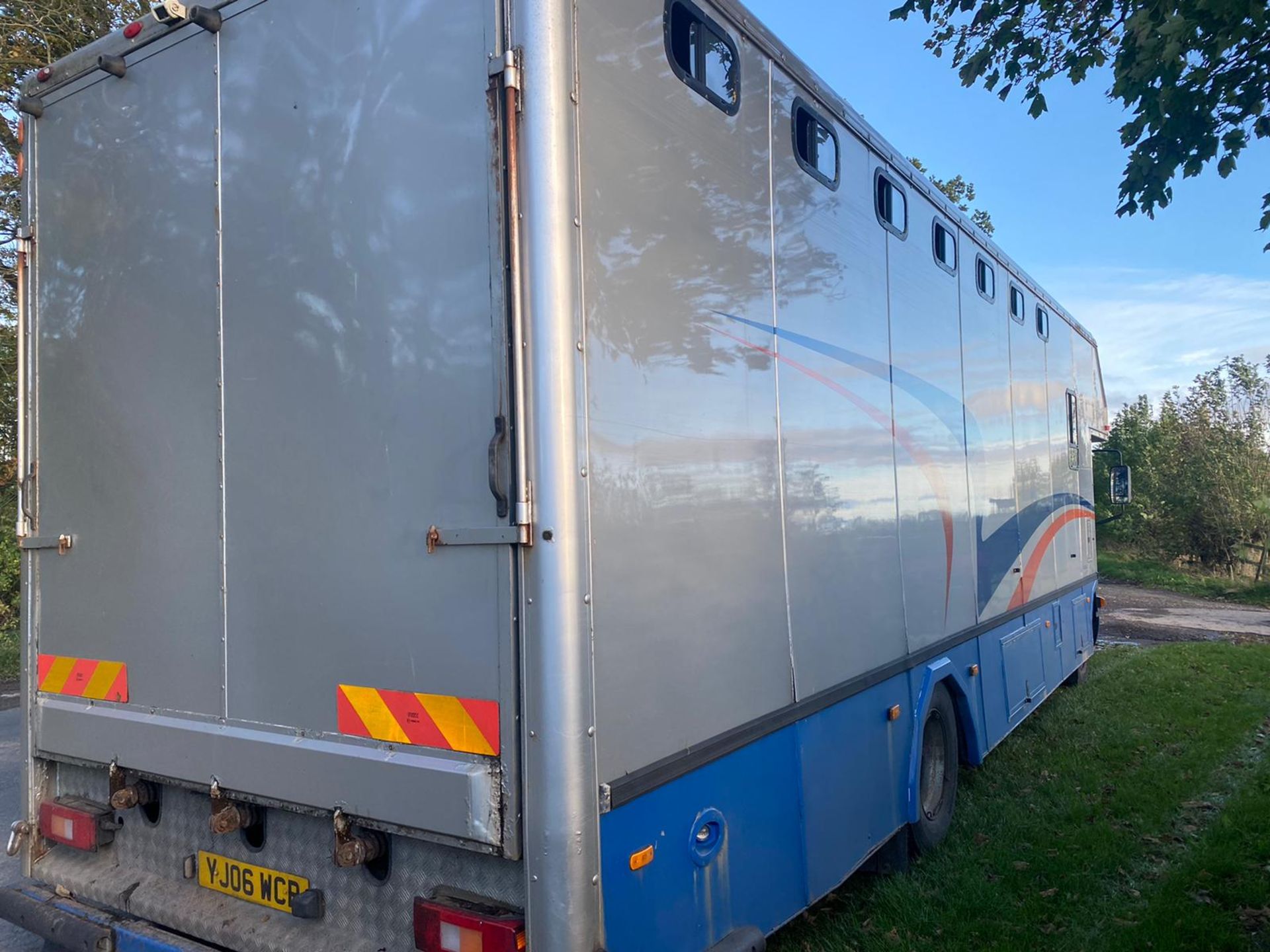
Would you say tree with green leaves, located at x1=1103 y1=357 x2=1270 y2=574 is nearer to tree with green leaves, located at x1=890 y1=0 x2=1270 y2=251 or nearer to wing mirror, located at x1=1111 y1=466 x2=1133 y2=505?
wing mirror, located at x1=1111 y1=466 x2=1133 y2=505

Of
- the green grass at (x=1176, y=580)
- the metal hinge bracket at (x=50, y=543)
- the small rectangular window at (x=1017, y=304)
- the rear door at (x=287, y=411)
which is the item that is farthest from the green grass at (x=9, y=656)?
the green grass at (x=1176, y=580)

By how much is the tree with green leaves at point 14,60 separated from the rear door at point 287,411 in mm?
7979

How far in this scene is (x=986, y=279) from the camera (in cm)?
629

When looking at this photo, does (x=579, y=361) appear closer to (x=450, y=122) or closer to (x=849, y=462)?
(x=450, y=122)

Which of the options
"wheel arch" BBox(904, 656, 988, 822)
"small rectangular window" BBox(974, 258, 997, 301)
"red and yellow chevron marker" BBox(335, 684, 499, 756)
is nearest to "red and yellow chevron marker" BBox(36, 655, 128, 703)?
"red and yellow chevron marker" BBox(335, 684, 499, 756)

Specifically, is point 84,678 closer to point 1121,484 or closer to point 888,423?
point 888,423

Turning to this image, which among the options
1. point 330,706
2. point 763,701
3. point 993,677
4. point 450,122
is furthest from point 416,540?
point 993,677

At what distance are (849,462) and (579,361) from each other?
75.9 inches

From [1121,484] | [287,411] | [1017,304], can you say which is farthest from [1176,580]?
[287,411]

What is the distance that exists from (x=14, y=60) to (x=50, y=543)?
9642 millimetres

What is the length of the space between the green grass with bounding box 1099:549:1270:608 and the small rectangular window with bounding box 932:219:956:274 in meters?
18.0

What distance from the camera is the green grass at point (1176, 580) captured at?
20609 millimetres

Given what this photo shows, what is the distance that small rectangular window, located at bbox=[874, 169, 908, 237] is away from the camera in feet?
15.2

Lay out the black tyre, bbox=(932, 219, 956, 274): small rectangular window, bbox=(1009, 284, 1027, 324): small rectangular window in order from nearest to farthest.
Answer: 1. the black tyre
2. bbox=(932, 219, 956, 274): small rectangular window
3. bbox=(1009, 284, 1027, 324): small rectangular window
